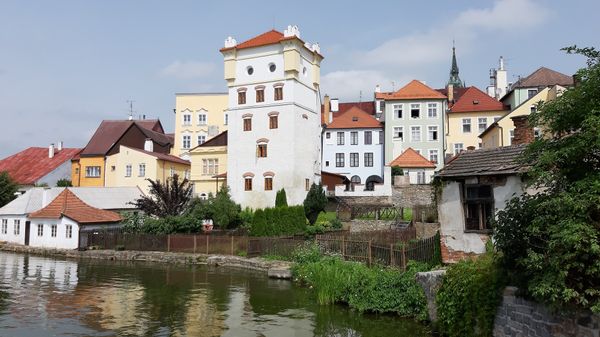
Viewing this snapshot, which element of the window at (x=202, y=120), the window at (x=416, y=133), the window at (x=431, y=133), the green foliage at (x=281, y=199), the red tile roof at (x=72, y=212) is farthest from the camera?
the window at (x=202, y=120)

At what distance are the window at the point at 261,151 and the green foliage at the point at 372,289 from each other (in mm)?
24808

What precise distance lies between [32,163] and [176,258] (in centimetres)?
4166

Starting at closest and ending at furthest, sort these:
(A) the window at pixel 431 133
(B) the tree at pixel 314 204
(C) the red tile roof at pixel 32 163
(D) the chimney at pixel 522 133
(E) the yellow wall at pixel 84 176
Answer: (D) the chimney at pixel 522 133
(B) the tree at pixel 314 204
(A) the window at pixel 431 133
(E) the yellow wall at pixel 84 176
(C) the red tile roof at pixel 32 163

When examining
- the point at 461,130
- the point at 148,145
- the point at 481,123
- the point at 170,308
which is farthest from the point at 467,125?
the point at 170,308

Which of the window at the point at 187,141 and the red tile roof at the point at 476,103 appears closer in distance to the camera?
the red tile roof at the point at 476,103

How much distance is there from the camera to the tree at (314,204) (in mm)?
41531

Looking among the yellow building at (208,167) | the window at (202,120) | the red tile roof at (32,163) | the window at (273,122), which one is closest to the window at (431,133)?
the window at (273,122)

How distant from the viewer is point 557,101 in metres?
8.81

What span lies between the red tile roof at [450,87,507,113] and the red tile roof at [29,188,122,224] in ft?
122

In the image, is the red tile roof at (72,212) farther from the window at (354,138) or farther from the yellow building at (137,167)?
the window at (354,138)

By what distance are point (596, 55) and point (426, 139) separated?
153 feet

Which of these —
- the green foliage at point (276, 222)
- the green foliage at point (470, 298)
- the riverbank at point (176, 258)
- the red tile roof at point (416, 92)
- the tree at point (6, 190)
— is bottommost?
the riverbank at point (176, 258)

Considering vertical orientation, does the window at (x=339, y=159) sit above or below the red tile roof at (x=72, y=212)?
above

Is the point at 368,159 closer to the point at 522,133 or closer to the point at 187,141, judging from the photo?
the point at 187,141
